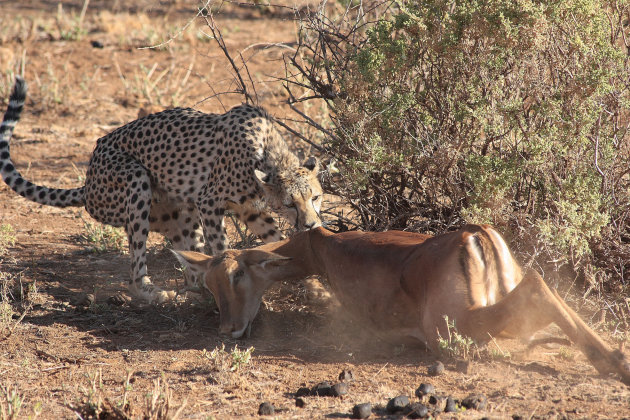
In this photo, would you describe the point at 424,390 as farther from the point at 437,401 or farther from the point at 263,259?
the point at 263,259

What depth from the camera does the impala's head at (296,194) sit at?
5.42 meters

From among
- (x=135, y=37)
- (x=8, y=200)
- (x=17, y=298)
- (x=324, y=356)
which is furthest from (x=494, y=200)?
(x=135, y=37)

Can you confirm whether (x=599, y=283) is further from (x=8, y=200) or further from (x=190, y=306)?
(x=8, y=200)

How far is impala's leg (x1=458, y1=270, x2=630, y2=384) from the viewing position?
354cm

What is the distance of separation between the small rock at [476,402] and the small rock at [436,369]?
0.33m

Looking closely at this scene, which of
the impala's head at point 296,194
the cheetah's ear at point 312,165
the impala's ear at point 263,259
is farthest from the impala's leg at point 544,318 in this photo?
the cheetah's ear at point 312,165

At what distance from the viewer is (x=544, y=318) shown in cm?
359

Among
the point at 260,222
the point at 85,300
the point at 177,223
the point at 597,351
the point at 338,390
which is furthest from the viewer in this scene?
the point at 177,223

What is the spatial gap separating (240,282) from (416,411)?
1.65 meters

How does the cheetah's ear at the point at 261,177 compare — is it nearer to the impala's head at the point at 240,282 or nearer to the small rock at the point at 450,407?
the impala's head at the point at 240,282

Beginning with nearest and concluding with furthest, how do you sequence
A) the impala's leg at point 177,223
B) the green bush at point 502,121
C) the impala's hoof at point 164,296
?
the green bush at point 502,121 < the impala's hoof at point 164,296 < the impala's leg at point 177,223

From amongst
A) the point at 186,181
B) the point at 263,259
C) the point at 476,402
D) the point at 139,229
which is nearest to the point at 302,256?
the point at 263,259

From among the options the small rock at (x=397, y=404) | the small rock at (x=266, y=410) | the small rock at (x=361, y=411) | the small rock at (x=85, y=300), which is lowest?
the small rock at (x=85, y=300)

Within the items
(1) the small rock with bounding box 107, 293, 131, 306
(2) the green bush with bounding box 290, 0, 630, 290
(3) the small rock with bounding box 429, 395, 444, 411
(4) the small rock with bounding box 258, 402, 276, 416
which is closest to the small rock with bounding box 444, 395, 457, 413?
(3) the small rock with bounding box 429, 395, 444, 411
